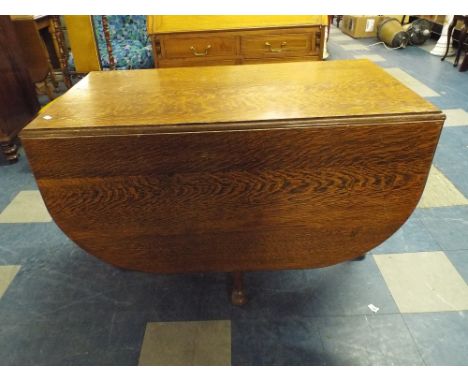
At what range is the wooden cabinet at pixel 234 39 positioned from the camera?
2023 mm

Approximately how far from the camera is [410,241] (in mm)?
1451

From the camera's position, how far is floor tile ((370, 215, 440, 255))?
4.63 feet

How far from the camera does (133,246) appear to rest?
1001 mm

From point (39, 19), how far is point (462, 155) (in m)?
3.25

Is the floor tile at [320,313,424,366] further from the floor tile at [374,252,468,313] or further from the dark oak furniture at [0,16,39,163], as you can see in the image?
the dark oak furniture at [0,16,39,163]

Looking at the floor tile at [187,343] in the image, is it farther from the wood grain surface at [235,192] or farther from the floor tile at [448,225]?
the floor tile at [448,225]

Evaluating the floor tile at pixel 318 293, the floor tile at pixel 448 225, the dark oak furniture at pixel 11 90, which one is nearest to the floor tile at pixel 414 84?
the floor tile at pixel 448 225

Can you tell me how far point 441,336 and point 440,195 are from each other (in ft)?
2.80

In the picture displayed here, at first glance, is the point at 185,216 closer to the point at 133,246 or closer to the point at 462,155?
the point at 133,246

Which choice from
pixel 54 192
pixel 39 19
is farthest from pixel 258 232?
pixel 39 19

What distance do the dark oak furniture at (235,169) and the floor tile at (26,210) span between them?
0.85 metres

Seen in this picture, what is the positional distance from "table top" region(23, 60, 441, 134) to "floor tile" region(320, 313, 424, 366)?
27.6 inches

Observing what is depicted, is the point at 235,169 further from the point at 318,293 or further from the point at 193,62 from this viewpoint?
the point at 193,62

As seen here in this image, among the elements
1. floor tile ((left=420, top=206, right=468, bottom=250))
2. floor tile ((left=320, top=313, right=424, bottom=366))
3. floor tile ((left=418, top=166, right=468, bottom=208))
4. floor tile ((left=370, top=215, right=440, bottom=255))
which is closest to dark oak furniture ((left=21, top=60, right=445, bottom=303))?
floor tile ((left=320, top=313, right=424, bottom=366))
